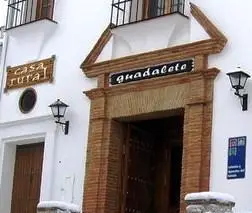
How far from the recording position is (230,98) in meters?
11.1

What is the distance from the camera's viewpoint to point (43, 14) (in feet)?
47.4

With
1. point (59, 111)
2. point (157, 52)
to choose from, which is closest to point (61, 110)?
point (59, 111)

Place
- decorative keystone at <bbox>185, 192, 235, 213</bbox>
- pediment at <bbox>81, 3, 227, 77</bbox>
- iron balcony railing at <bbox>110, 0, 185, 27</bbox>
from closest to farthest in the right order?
decorative keystone at <bbox>185, 192, 235, 213</bbox>, pediment at <bbox>81, 3, 227, 77</bbox>, iron balcony railing at <bbox>110, 0, 185, 27</bbox>

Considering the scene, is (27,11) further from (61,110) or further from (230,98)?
(230,98)

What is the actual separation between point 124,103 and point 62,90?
1.54 meters

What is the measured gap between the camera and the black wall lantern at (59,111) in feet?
43.1

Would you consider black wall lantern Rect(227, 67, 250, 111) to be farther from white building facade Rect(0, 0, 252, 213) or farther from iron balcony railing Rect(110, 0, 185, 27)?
iron balcony railing Rect(110, 0, 185, 27)

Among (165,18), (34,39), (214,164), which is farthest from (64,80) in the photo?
(214,164)

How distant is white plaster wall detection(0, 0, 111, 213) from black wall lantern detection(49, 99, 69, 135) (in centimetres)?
10

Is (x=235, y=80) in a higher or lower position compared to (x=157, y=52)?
lower

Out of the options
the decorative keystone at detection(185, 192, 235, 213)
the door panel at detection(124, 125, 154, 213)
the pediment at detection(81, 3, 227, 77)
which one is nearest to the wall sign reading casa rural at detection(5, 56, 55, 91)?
the pediment at detection(81, 3, 227, 77)

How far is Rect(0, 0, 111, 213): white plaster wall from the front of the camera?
42.7 feet

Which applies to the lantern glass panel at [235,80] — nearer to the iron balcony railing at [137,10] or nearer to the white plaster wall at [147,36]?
the white plaster wall at [147,36]

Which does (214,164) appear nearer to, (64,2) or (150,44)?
(150,44)
